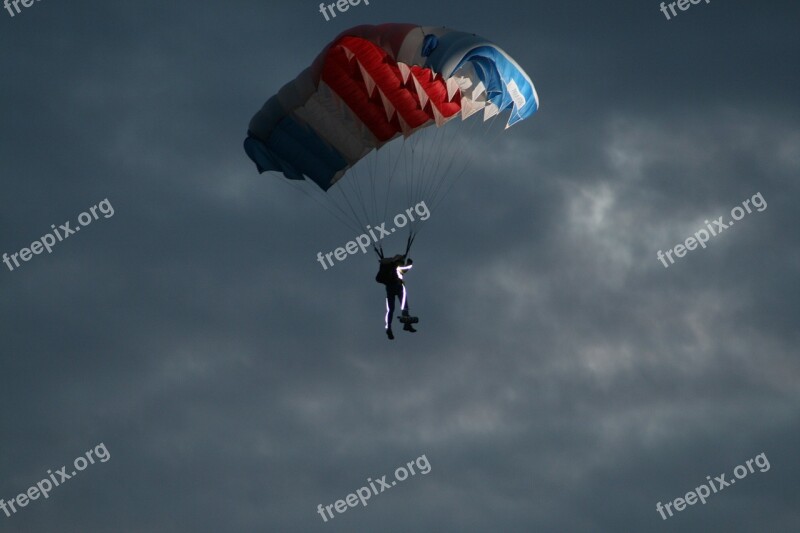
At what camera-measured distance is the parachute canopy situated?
133 ft

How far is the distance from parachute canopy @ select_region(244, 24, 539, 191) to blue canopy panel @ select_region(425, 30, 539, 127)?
3 cm

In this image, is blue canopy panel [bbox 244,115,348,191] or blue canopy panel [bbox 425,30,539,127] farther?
blue canopy panel [bbox 244,115,348,191]

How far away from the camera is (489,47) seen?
40875 mm

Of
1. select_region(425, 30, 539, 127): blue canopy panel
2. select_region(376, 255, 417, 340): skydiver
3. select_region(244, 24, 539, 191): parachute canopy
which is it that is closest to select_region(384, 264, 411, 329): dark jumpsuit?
select_region(376, 255, 417, 340): skydiver

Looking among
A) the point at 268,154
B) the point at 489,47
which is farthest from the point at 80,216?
the point at 489,47

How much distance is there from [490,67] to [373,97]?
356 cm

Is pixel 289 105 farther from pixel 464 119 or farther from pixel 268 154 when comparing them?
pixel 464 119

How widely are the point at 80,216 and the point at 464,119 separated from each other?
57.7 ft

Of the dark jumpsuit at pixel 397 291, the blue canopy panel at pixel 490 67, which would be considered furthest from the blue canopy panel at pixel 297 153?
the blue canopy panel at pixel 490 67

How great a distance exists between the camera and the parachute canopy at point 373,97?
40656 millimetres

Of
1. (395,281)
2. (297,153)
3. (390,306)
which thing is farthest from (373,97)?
(390,306)

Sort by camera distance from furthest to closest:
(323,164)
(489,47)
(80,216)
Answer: (80,216) < (323,164) < (489,47)

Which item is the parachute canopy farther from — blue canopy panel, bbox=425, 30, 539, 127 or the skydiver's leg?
the skydiver's leg

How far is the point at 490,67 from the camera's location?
41656mm
